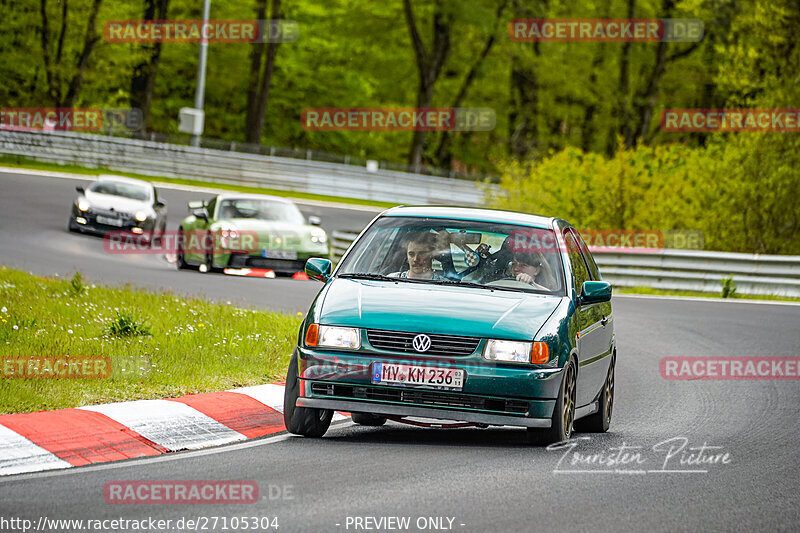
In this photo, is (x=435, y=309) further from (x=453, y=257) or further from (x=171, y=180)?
(x=171, y=180)

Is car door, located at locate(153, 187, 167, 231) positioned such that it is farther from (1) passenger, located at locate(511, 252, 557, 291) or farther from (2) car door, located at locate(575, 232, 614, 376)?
(1) passenger, located at locate(511, 252, 557, 291)

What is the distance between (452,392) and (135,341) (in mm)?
A: 4606

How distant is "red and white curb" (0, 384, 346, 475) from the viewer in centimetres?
746

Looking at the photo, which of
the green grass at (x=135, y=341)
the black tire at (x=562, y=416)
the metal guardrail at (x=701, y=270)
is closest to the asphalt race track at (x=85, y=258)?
the green grass at (x=135, y=341)

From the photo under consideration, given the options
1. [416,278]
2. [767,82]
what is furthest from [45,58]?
[416,278]

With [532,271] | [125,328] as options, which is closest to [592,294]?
[532,271]

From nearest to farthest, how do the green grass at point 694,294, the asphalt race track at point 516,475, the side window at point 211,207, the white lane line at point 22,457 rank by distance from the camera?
the asphalt race track at point 516,475, the white lane line at point 22,457, the side window at point 211,207, the green grass at point 694,294

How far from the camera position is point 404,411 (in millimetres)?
8133

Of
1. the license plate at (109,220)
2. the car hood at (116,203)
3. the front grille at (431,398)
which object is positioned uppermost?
the car hood at (116,203)

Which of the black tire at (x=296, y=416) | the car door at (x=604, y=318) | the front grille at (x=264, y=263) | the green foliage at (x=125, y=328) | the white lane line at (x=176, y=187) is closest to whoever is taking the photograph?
the black tire at (x=296, y=416)

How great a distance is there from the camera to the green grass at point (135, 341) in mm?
9438

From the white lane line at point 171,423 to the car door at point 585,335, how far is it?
229cm

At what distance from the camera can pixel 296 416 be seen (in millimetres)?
8609

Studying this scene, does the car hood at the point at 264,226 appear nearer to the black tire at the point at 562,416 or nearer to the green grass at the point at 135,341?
the green grass at the point at 135,341
